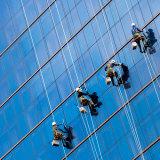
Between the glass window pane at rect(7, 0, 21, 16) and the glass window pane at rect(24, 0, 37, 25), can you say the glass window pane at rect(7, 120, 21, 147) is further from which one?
the glass window pane at rect(7, 0, 21, 16)

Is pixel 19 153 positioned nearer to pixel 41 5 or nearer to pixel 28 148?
pixel 28 148

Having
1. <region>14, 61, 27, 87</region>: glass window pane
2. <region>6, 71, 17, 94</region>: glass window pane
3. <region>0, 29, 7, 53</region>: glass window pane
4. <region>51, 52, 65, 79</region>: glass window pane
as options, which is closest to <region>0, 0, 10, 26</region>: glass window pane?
<region>0, 29, 7, 53</region>: glass window pane

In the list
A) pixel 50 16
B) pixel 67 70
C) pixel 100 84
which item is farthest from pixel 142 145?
pixel 50 16

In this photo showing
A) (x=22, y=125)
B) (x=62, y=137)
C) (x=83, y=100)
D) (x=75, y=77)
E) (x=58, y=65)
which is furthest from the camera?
(x=22, y=125)

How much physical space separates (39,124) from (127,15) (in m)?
9.71

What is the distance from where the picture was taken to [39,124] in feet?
132

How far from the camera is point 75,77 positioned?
3850 cm

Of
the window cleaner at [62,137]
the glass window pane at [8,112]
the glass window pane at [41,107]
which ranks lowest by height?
the window cleaner at [62,137]

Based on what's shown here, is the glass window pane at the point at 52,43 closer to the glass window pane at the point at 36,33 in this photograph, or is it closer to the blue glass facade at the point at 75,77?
the blue glass facade at the point at 75,77

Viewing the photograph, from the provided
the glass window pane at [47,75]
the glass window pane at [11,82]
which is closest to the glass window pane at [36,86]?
the glass window pane at [47,75]

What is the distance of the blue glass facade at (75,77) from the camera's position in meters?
34.8

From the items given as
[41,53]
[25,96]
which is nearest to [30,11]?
[41,53]

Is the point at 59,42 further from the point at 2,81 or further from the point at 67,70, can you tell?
the point at 2,81

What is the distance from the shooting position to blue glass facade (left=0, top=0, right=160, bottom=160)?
114 feet
